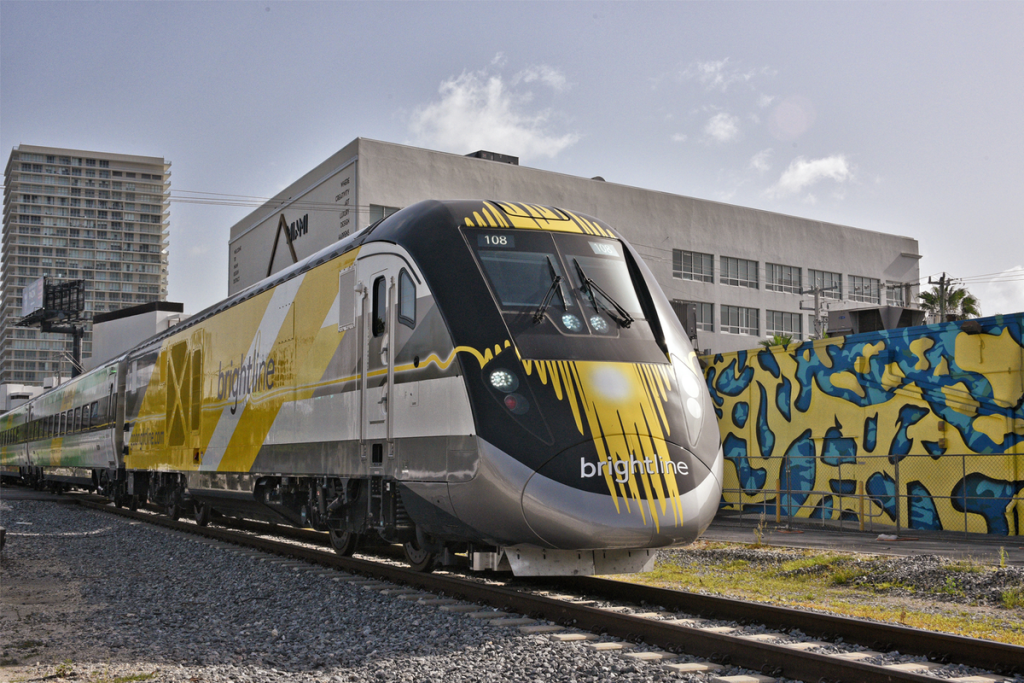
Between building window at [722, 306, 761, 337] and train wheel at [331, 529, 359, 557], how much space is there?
142 feet

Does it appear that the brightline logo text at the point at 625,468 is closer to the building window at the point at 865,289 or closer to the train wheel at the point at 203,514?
the train wheel at the point at 203,514

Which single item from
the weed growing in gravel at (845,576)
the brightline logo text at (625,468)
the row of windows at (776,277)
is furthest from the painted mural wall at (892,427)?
the row of windows at (776,277)

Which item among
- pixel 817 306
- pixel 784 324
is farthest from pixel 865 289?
pixel 817 306

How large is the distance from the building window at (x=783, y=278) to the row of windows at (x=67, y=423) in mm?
39068

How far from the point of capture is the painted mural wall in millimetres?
16500

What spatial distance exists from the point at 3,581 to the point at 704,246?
1801 inches

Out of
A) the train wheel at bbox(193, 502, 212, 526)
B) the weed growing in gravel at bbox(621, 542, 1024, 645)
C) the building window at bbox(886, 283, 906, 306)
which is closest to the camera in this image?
the weed growing in gravel at bbox(621, 542, 1024, 645)

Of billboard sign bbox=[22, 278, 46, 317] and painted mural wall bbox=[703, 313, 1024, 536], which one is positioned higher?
billboard sign bbox=[22, 278, 46, 317]

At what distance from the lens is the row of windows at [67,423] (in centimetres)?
2428

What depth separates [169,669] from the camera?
655cm

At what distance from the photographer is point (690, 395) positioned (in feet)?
28.2

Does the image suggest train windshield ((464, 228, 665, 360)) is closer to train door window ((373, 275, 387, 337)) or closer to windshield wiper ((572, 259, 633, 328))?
windshield wiper ((572, 259, 633, 328))

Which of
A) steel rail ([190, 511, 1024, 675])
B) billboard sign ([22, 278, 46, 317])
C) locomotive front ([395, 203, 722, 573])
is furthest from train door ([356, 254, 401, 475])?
billboard sign ([22, 278, 46, 317])

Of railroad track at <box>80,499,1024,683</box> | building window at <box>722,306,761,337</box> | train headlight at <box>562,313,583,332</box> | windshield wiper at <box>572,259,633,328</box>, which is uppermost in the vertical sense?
building window at <box>722,306,761,337</box>
